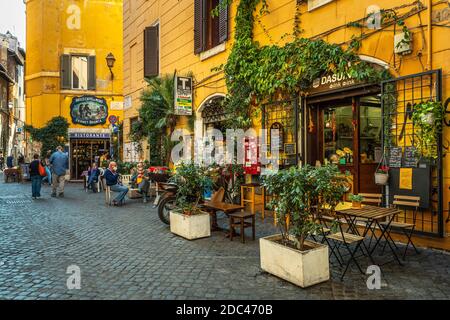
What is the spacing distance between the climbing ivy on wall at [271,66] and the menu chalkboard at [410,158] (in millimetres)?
1258

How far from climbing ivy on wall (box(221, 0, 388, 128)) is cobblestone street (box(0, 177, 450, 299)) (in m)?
2.85

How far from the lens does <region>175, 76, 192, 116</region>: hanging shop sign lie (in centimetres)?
1081

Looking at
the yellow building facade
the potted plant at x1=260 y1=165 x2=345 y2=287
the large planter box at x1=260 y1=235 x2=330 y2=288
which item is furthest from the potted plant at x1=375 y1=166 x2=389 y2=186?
→ the large planter box at x1=260 y1=235 x2=330 y2=288

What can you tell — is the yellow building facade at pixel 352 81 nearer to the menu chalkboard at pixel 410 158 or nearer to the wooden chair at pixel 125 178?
the menu chalkboard at pixel 410 158

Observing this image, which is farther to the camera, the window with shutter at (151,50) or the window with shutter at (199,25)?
the window with shutter at (151,50)

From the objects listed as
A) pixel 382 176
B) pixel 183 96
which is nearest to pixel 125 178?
pixel 183 96

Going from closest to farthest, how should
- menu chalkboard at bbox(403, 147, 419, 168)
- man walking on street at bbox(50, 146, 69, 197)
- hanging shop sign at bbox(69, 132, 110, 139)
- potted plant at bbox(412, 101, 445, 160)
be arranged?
1. potted plant at bbox(412, 101, 445, 160)
2. menu chalkboard at bbox(403, 147, 419, 168)
3. man walking on street at bbox(50, 146, 69, 197)
4. hanging shop sign at bbox(69, 132, 110, 139)

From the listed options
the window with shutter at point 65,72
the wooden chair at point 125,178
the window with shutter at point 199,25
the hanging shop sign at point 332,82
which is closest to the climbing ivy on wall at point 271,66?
the hanging shop sign at point 332,82

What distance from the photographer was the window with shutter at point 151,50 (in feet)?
43.9

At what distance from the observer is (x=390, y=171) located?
572cm

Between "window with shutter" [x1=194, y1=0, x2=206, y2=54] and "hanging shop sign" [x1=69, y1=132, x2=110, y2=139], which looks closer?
"window with shutter" [x1=194, y1=0, x2=206, y2=54]

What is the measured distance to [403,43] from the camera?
17.9 feet

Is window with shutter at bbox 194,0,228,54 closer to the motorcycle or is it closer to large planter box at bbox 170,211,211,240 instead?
the motorcycle
